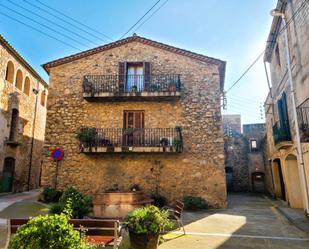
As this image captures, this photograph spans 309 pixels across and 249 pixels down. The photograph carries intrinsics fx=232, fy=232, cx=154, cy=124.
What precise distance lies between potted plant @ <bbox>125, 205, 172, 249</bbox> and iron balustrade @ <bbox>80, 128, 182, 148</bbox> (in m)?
6.49

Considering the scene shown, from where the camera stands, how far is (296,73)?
8.68 meters

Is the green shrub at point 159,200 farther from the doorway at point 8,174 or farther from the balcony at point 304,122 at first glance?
the doorway at point 8,174

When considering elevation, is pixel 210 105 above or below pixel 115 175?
above

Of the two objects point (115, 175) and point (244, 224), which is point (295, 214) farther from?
point (115, 175)

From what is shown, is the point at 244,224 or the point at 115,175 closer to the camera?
the point at 244,224

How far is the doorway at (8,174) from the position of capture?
15078 mm

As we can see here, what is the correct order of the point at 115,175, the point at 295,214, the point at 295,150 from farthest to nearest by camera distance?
the point at 115,175
the point at 295,150
the point at 295,214

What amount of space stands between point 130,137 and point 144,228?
24.2 ft

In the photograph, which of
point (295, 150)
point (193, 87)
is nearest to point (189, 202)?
point (295, 150)

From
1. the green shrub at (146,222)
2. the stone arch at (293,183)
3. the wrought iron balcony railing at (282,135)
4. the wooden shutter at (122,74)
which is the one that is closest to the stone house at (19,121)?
the wooden shutter at (122,74)

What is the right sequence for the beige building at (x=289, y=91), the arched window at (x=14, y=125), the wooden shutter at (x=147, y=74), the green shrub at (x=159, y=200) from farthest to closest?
the arched window at (x=14, y=125), the wooden shutter at (x=147, y=74), the green shrub at (x=159, y=200), the beige building at (x=289, y=91)

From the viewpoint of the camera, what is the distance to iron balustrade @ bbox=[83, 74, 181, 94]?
1202 cm

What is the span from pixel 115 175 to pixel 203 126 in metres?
5.01

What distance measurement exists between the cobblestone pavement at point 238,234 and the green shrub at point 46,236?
2736 mm
